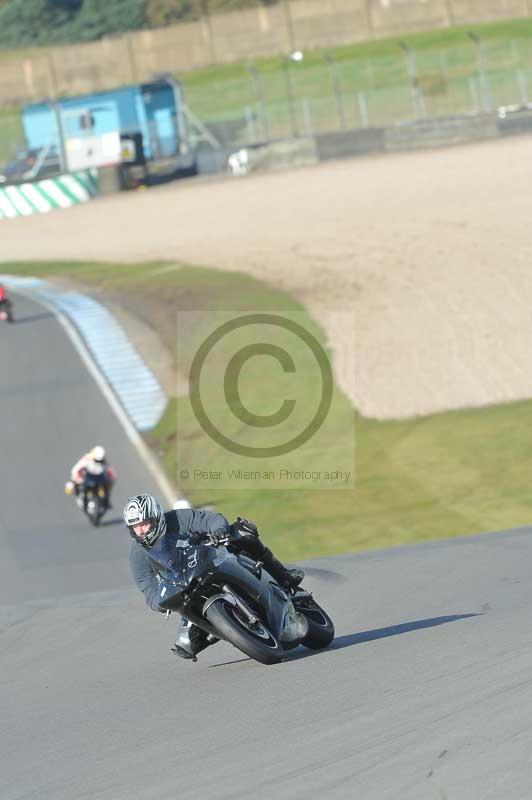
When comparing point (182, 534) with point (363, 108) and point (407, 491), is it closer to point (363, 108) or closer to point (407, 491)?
point (407, 491)

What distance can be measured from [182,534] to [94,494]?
1090 cm

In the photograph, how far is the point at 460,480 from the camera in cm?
1880

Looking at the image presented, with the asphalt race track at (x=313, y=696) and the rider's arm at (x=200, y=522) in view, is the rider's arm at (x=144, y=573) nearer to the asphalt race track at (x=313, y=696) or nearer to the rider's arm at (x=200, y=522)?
the rider's arm at (x=200, y=522)

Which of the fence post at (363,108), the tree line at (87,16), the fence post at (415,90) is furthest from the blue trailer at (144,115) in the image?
the tree line at (87,16)

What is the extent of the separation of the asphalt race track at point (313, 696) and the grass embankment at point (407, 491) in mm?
3267

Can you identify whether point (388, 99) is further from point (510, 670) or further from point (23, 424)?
point (510, 670)

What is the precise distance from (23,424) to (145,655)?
14.1m

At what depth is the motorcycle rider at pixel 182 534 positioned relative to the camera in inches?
325

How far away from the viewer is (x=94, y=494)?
19234mm

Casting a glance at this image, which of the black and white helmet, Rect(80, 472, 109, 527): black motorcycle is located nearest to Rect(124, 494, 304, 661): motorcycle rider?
the black and white helmet

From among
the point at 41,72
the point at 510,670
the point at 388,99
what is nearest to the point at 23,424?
the point at 510,670

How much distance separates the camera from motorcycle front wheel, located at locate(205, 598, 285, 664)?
8.15m

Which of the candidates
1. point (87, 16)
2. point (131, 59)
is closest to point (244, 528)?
point (131, 59)

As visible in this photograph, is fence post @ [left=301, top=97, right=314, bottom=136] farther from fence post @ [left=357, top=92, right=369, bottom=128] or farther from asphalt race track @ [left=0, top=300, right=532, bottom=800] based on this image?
asphalt race track @ [left=0, top=300, right=532, bottom=800]
